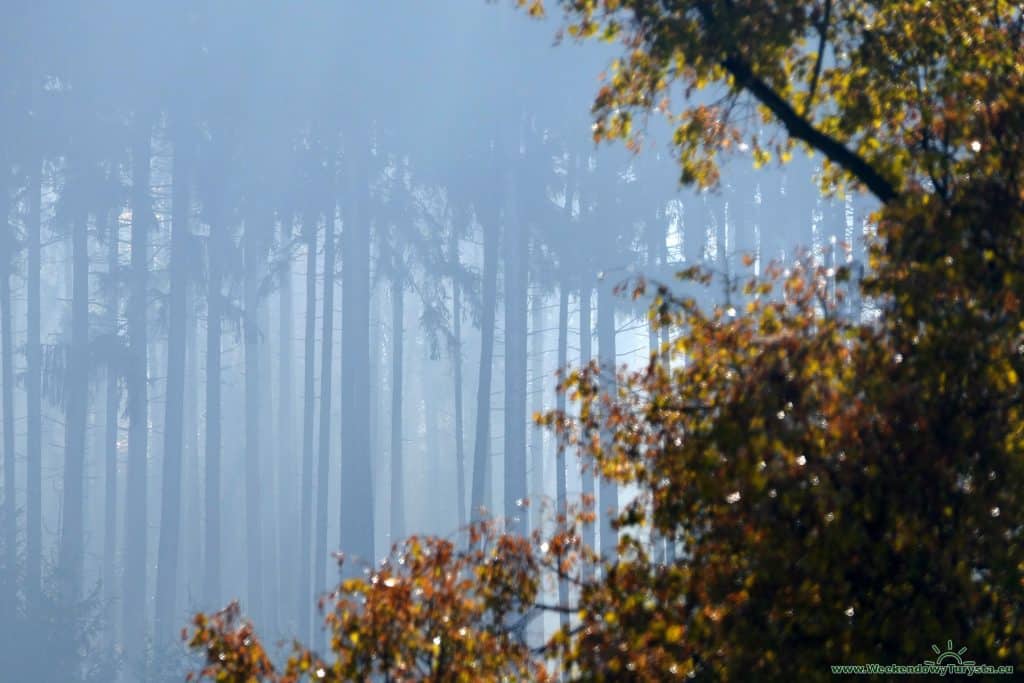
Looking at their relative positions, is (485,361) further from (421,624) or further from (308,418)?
(421,624)

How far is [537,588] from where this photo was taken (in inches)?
237

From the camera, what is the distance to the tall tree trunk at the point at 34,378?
42.3 meters

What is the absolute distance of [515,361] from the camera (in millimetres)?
40438

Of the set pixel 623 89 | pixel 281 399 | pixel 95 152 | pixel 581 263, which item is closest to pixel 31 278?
pixel 95 152

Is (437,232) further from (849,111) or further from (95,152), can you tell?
(849,111)

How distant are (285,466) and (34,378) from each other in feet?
33.7

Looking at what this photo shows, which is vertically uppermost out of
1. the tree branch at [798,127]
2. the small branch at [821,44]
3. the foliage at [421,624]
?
the small branch at [821,44]

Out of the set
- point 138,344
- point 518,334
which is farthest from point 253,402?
point 518,334

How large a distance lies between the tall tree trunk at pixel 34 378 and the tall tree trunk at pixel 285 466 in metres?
7.34

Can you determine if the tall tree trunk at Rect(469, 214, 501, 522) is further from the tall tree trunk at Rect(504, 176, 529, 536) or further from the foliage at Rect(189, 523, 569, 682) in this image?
the foliage at Rect(189, 523, 569, 682)

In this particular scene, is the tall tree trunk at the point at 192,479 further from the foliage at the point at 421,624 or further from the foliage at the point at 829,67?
the foliage at the point at 421,624

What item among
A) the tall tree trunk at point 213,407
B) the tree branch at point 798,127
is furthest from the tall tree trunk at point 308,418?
the tree branch at point 798,127

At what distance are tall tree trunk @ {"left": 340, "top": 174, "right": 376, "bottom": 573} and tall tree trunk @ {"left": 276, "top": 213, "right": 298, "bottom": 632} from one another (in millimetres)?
5243

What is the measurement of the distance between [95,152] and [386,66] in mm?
8949
